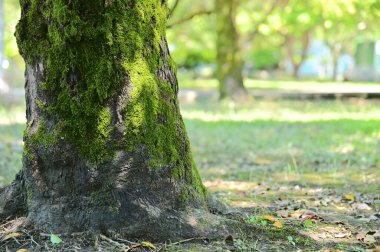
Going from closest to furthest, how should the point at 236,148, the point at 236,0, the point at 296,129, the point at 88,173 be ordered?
the point at 88,173 → the point at 236,148 → the point at 296,129 → the point at 236,0

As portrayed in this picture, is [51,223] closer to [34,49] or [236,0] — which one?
[34,49]

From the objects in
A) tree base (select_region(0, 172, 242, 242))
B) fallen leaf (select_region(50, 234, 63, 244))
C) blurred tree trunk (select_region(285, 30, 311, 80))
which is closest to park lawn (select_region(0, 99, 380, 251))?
tree base (select_region(0, 172, 242, 242))

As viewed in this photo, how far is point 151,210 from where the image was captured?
133 inches

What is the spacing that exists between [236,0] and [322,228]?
1686 cm

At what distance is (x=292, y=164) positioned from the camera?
768cm

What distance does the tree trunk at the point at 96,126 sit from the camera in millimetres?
3320

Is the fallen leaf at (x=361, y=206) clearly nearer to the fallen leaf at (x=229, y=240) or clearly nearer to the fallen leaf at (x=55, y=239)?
the fallen leaf at (x=229, y=240)

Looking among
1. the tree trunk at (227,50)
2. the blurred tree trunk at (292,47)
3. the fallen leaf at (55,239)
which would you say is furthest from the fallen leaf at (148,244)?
the blurred tree trunk at (292,47)

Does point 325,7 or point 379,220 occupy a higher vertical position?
point 325,7

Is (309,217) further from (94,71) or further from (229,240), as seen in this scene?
(94,71)

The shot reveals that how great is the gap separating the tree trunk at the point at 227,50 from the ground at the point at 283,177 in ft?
11.6

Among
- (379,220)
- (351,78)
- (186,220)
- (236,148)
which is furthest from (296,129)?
(351,78)

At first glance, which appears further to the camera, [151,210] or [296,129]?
[296,129]

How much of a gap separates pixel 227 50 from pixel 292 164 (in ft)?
40.7
